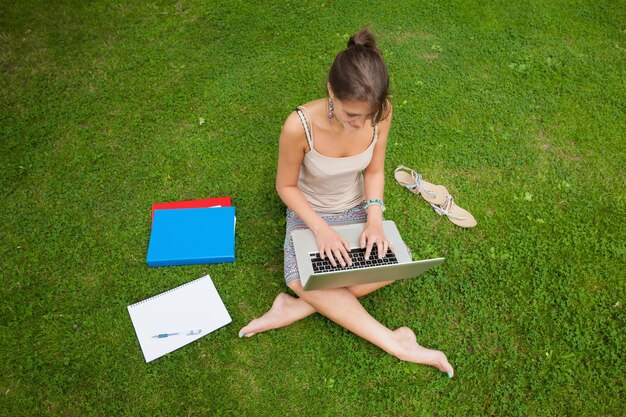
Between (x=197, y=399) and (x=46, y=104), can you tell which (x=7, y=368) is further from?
(x=46, y=104)

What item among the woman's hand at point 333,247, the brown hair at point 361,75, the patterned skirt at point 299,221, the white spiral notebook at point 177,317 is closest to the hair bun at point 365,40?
the brown hair at point 361,75

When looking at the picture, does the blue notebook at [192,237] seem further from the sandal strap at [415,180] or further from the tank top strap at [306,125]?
the sandal strap at [415,180]

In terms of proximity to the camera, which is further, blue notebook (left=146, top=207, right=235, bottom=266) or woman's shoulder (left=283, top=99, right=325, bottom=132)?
blue notebook (left=146, top=207, right=235, bottom=266)

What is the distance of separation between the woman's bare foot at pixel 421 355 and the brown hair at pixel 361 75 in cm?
148

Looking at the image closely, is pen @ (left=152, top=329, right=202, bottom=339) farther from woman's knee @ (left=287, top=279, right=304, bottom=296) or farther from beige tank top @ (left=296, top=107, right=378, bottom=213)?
beige tank top @ (left=296, top=107, right=378, bottom=213)

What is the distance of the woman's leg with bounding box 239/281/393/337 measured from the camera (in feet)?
8.75

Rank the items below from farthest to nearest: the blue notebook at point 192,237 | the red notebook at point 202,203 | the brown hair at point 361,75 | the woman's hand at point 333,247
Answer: the red notebook at point 202,203 → the blue notebook at point 192,237 → the woman's hand at point 333,247 → the brown hair at point 361,75

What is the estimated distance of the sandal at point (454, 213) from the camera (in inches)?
129

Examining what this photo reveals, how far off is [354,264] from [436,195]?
135cm

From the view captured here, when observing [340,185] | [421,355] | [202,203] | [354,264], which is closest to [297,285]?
[354,264]

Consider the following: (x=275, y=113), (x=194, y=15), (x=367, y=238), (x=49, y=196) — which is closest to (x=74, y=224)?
(x=49, y=196)

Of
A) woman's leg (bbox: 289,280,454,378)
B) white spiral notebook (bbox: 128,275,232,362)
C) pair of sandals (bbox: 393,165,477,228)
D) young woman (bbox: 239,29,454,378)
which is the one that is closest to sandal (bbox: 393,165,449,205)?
pair of sandals (bbox: 393,165,477,228)

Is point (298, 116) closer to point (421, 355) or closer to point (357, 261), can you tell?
point (357, 261)

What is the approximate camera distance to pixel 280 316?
2707 mm
